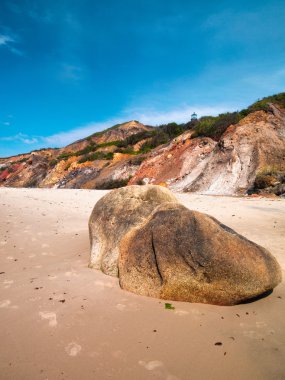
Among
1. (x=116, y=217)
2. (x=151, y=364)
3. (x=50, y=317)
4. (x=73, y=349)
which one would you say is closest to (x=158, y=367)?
(x=151, y=364)

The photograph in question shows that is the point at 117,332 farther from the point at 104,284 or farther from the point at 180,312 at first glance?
the point at 104,284

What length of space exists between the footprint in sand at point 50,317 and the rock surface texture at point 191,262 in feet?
3.54

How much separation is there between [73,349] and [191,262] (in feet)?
5.50

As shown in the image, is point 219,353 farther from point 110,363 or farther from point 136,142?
point 136,142

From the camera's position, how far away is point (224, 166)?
16.2m

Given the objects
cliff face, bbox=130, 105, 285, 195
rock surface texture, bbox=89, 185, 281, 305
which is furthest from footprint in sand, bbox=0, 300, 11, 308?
cliff face, bbox=130, 105, 285, 195

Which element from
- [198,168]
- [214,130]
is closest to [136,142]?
[214,130]

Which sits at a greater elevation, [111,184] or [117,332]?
[111,184]

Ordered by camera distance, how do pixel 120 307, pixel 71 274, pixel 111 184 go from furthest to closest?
pixel 111 184, pixel 71 274, pixel 120 307

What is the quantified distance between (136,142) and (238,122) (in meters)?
14.8

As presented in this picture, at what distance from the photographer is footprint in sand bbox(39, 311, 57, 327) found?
126 inches

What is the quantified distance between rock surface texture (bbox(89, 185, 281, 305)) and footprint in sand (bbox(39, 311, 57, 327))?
1.08m

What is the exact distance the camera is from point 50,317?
3348 millimetres

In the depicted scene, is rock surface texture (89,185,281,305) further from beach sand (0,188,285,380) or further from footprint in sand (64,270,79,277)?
footprint in sand (64,270,79,277)
